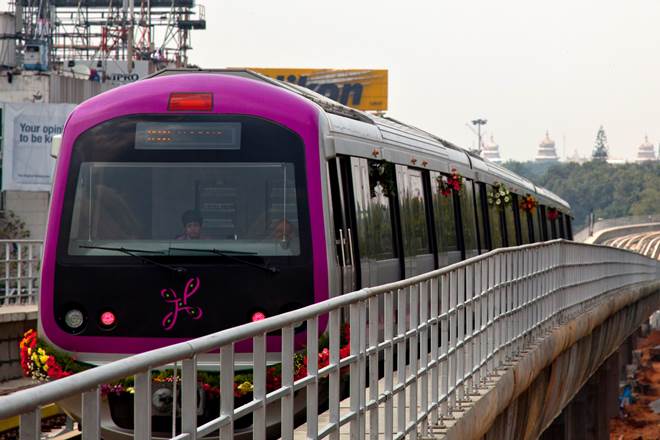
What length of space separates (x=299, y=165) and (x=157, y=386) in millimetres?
6480

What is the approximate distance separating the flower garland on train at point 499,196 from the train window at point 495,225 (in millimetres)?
63

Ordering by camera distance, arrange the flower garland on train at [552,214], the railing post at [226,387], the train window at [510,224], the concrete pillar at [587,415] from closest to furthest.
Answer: the railing post at [226,387]
the train window at [510,224]
the concrete pillar at [587,415]
the flower garland on train at [552,214]

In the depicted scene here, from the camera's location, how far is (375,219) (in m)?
14.1

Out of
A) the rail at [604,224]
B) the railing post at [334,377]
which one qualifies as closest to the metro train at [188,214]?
the railing post at [334,377]

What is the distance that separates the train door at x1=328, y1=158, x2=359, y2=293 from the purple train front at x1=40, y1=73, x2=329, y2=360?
0.38m

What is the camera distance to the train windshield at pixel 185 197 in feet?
39.1

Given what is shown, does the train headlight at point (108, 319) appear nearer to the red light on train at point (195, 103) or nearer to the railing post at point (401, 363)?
the red light on train at point (195, 103)

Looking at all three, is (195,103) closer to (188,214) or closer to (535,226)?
(188,214)

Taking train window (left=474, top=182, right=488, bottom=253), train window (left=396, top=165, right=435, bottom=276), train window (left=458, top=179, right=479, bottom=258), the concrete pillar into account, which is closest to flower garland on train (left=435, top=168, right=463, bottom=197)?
train window (left=458, top=179, right=479, bottom=258)

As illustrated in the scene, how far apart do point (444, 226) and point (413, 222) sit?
6.47 feet

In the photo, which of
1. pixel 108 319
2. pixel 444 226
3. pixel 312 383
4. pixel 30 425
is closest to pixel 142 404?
pixel 30 425

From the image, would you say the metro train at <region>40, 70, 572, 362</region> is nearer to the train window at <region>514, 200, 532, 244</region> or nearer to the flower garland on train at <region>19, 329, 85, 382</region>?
the flower garland on train at <region>19, 329, 85, 382</region>

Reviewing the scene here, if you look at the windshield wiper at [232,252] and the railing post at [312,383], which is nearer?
the railing post at [312,383]

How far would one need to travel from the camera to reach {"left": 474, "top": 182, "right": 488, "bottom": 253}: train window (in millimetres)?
21172
